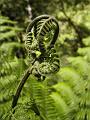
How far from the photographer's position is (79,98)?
9.68ft

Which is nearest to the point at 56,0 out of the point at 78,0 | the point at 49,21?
the point at 78,0

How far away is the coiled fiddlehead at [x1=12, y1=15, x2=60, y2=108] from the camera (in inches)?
81.0

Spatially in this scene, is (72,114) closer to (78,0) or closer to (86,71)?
(86,71)

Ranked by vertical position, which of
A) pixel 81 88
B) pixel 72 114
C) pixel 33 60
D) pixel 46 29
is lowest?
pixel 72 114

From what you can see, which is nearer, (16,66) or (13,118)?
(13,118)

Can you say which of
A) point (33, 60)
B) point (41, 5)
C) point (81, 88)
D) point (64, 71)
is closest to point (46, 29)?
point (33, 60)

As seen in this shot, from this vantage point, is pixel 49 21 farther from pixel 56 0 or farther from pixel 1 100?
pixel 56 0

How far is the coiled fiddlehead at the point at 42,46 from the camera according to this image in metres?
2.06

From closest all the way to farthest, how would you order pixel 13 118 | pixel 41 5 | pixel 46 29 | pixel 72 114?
pixel 46 29, pixel 13 118, pixel 72 114, pixel 41 5

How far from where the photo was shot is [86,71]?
315 cm

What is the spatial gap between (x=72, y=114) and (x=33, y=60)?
3.09 ft

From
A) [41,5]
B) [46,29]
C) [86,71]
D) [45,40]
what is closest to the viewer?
[46,29]

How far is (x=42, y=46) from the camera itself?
210cm

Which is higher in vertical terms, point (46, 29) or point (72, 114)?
point (46, 29)
